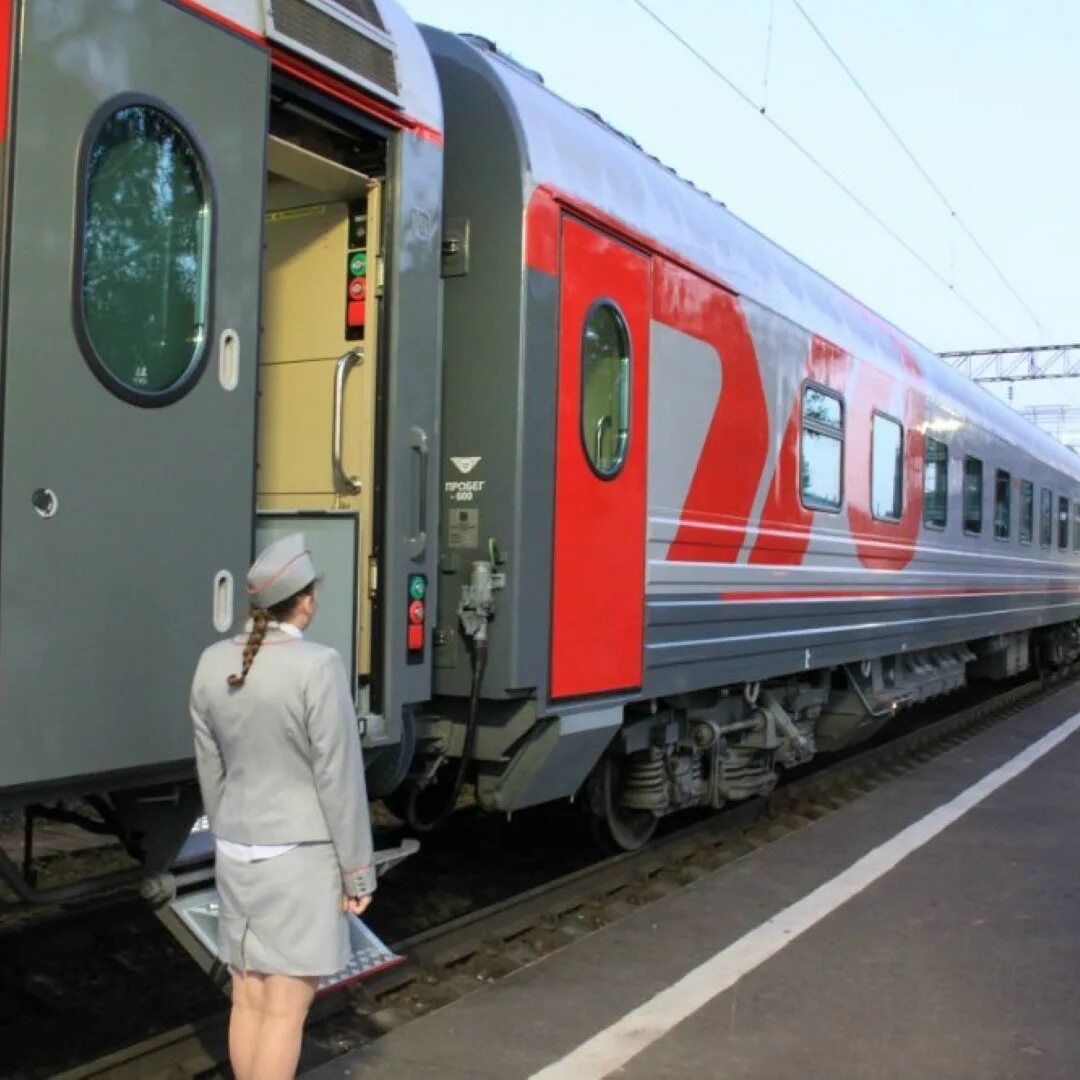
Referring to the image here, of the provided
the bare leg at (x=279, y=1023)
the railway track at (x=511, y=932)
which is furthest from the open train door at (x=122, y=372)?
the railway track at (x=511, y=932)

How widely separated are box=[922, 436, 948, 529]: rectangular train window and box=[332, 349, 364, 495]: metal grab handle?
6600 millimetres

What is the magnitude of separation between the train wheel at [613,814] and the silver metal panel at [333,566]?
7.42ft

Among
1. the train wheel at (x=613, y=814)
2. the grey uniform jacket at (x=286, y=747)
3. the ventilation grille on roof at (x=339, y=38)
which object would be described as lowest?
the train wheel at (x=613, y=814)

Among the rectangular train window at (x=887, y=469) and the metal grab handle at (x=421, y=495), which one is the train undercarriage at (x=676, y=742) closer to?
the metal grab handle at (x=421, y=495)

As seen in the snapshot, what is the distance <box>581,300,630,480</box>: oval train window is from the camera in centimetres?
517

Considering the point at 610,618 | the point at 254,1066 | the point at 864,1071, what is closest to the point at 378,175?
the point at 610,618

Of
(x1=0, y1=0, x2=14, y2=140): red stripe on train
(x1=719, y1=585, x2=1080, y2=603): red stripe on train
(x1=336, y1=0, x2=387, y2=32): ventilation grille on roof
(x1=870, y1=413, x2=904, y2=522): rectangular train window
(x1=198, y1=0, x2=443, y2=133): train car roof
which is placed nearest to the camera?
(x1=0, y1=0, x2=14, y2=140): red stripe on train

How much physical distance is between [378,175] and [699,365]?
2.25 m

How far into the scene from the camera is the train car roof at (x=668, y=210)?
16.1ft

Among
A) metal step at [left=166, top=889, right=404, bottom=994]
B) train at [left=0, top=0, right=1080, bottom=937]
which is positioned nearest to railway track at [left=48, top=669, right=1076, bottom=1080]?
train at [left=0, top=0, right=1080, bottom=937]

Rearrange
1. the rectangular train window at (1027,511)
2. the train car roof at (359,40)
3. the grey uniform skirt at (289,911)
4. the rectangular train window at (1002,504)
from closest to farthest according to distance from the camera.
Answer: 1. the grey uniform skirt at (289,911)
2. the train car roof at (359,40)
3. the rectangular train window at (1002,504)
4. the rectangular train window at (1027,511)

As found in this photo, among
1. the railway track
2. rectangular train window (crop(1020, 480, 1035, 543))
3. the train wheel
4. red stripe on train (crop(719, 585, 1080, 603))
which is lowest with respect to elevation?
the railway track

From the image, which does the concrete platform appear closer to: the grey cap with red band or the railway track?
the railway track

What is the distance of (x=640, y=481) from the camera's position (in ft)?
17.9
